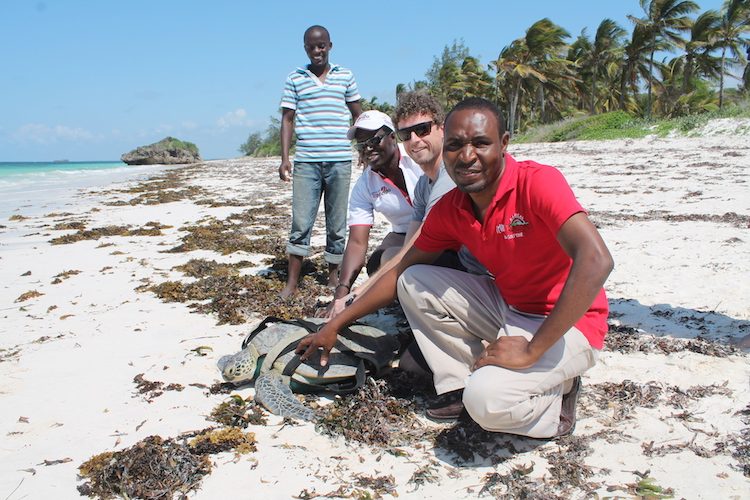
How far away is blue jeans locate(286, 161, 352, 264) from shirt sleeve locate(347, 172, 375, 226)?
0.84 metres

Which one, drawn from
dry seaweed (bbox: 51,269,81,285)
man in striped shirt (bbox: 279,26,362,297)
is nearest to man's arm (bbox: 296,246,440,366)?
man in striped shirt (bbox: 279,26,362,297)

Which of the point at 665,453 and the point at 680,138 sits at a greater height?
the point at 680,138

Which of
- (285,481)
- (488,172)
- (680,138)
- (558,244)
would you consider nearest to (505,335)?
(558,244)

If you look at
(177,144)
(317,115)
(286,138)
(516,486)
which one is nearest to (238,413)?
(516,486)

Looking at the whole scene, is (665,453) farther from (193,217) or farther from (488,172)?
(193,217)

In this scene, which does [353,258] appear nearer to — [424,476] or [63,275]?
[424,476]

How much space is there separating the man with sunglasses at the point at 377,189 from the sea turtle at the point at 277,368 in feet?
1.58

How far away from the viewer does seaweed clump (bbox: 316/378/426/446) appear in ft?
7.50

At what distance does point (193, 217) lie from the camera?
28.9ft

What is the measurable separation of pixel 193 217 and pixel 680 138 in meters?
13.0

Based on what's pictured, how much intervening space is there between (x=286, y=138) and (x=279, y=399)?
276 centimetres

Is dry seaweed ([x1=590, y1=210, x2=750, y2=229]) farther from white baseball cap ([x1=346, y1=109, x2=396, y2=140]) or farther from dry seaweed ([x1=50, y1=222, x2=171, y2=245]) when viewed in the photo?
dry seaweed ([x1=50, y1=222, x2=171, y2=245])

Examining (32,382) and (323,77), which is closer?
(32,382)

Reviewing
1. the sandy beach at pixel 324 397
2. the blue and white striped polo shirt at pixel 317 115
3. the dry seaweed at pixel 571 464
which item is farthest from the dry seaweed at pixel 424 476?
the blue and white striped polo shirt at pixel 317 115
